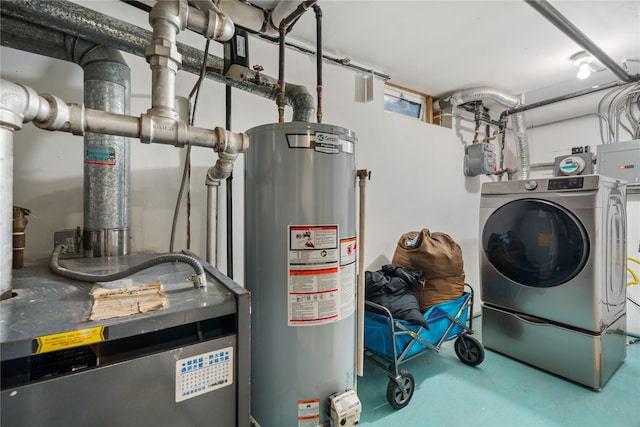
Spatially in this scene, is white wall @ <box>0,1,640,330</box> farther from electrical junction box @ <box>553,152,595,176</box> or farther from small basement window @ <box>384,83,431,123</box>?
electrical junction box @ <box>553,152,595,176</box>

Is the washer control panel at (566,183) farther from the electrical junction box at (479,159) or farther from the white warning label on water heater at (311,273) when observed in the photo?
the white warning label on water heater at (311,273)

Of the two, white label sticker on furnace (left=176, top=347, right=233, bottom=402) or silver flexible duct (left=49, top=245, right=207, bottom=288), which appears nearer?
white label sticker on furnace (left=176, top=347, right=233, bottom=402)

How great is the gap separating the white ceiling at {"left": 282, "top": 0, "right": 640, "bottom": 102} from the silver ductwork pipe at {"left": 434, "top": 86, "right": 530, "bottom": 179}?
88 millimetres

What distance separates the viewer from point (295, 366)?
3.23ft

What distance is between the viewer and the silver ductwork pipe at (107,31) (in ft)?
3.06

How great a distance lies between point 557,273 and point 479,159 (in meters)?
1.34

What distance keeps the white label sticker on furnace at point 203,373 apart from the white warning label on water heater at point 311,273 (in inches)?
11.8

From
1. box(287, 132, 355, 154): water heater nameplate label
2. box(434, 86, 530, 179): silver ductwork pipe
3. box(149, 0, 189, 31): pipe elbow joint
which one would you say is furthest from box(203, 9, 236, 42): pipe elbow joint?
box(434, 86, 530, 179): silver ductwork pipe

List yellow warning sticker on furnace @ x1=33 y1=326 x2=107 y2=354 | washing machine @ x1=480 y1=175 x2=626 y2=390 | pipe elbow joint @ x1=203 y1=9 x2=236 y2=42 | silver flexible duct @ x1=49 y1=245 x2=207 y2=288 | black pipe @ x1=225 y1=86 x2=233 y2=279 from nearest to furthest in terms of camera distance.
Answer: yellow warning sticker on furnace @ x1=33 y1=326 x2=107 y2=354, silver flexible duct @ x1=49 y1=245 x2=207 y2=288, pipe elbow joint @ x1=203 y1=9 x2=236 y2=42, black pipe @ x1=225 y1=86 x2=233 y2=279, washing machine @ x1=480 y1=175 x2=626 y2=390

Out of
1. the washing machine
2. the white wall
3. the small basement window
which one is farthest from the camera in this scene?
the small basement window

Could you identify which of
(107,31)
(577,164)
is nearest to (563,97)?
(577,164)

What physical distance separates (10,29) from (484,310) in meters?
3.00

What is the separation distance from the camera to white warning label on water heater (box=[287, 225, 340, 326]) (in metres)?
0.96

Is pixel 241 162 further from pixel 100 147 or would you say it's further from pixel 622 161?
pixel 622 161
